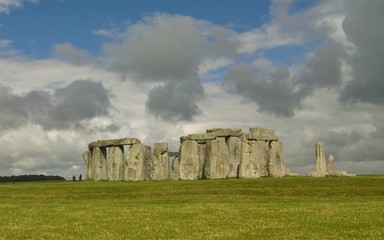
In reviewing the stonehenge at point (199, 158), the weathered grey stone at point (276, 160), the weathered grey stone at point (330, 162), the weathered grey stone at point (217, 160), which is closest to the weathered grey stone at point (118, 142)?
the stonehenge at point (199, 158)

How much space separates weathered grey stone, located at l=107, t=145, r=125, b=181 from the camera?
170 ft

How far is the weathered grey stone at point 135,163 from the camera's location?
2012 inches

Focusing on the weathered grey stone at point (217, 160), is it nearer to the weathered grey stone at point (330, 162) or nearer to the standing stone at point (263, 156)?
the standing stone at point (263, 156)

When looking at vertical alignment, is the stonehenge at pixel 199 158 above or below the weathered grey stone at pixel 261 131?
below

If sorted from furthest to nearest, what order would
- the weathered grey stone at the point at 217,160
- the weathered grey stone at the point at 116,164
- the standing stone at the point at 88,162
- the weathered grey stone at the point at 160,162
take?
the standing stone at the point at 88,162, the weathered grey stone at the point at 160,162, the weathered grey stone at the point at 116,164, the weathered grey stone at the point at 217,160

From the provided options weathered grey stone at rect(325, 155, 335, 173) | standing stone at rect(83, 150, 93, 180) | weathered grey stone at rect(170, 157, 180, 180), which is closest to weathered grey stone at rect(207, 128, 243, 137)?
weathered grey stone at rect(170, 157, 180, 180)

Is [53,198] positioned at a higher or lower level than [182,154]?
lower

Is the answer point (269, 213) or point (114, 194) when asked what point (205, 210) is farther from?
point (114, 194)

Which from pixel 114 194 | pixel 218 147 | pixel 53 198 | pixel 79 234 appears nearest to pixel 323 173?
pixel 218 147

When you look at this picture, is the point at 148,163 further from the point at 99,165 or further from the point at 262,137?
the point at 262,137

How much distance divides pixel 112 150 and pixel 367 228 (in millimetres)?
39135

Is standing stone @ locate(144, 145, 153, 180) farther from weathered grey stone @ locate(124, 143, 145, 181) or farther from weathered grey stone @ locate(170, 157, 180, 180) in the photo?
weathered grey stone @ locate(170, 157, 180, 180)

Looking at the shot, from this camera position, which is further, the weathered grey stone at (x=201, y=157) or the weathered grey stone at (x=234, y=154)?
the weathered grey stone at (x=201, y=157)

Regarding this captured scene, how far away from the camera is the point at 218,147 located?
48562mm
